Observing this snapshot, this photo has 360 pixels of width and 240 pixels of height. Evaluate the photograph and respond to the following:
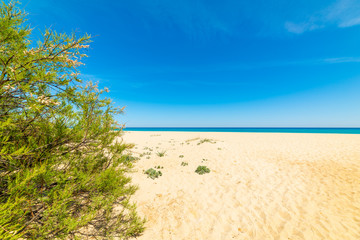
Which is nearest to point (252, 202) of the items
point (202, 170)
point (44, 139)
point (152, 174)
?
point (202, 170)

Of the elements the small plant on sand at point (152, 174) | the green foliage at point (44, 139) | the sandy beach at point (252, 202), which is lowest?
the sandy beach at point (252, 202)

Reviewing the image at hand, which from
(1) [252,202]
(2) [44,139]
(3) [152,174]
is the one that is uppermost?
(2) [44,139]

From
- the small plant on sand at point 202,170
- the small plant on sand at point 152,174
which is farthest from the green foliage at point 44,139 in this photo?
the small plant on sand at point 202,170

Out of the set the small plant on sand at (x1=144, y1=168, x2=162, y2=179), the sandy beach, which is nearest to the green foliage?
the sandy beach

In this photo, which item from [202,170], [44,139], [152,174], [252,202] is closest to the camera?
[44,139]

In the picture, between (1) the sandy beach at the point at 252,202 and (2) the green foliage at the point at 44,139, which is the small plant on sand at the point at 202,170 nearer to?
(1) the sandy beach at the point at 252,202

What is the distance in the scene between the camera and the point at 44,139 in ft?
8.29

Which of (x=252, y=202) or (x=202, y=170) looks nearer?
(x=252, y=202)

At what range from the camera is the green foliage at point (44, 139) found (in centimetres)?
185

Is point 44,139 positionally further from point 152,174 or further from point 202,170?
point 202,170

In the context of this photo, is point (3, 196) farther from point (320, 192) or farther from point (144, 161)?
point (320, 192)

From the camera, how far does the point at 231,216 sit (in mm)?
4809

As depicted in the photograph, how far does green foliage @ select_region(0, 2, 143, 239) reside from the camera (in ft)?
6.05

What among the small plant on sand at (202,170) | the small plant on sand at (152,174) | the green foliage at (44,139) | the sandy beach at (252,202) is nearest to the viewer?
the green foliage at (44,139)
